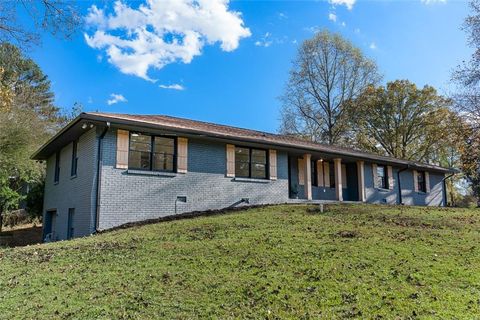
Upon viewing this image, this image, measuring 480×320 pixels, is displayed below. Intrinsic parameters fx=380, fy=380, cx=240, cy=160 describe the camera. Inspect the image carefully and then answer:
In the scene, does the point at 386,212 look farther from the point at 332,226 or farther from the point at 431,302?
the point at 431,302

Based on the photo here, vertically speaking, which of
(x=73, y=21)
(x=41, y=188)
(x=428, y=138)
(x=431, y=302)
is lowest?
(x=431, y=302)

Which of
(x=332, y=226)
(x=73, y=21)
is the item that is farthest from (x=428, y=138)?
(x=73, y=21)

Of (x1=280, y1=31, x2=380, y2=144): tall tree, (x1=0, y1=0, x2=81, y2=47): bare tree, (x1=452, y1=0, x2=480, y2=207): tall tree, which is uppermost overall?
(x1=280, y1=31, x2=380, y2=144): tall tree

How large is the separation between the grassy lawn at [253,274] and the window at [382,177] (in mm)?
11725

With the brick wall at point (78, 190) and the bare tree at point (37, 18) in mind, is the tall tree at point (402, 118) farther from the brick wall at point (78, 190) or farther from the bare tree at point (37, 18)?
the bare tree at point (37, 18)

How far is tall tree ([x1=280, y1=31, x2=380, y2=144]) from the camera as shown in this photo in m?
31.2

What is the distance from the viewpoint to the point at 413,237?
26.8 ft

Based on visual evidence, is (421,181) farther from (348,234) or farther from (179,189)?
(348,234)

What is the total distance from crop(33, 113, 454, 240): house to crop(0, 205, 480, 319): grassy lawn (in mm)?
2672

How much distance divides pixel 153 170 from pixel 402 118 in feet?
79.3

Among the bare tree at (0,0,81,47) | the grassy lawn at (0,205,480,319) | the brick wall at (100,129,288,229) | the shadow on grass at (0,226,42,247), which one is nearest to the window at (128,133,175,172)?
the brick wall at (100,129,288,229)

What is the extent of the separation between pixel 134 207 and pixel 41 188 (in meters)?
11.8

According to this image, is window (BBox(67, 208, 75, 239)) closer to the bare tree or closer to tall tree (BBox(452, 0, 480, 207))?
the bare tree

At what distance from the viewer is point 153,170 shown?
1248 centimetres
